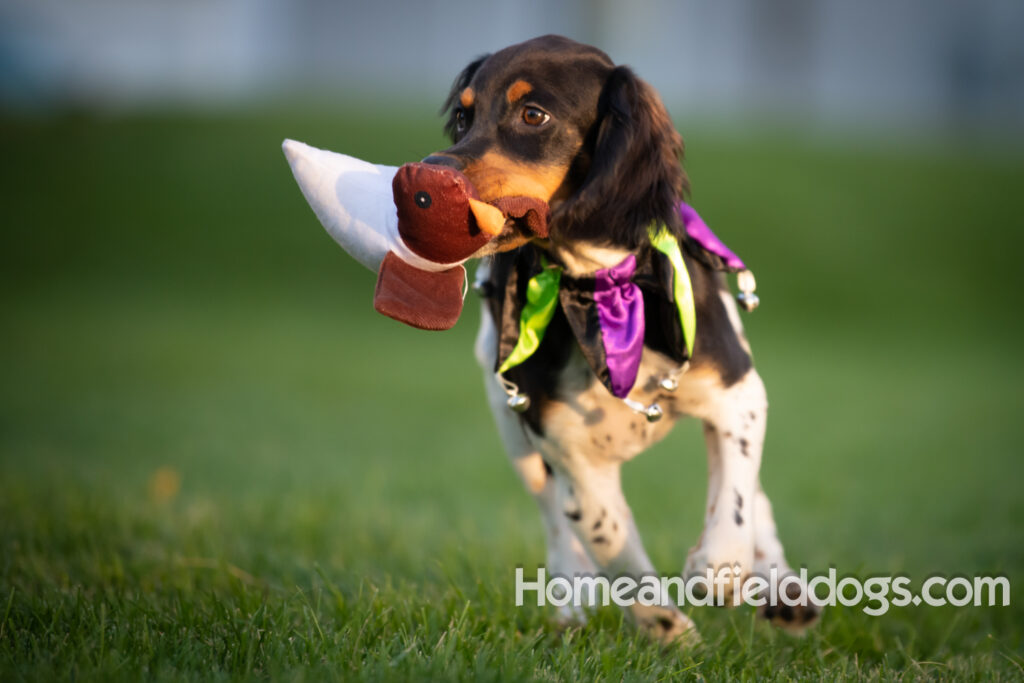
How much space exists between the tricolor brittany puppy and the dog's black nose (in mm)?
15

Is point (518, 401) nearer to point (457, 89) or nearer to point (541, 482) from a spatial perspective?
point (541, 482)

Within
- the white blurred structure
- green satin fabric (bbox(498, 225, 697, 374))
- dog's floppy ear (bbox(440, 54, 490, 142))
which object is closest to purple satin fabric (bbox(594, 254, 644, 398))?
green satin fabric (bbox(498, 225, 697, 374))

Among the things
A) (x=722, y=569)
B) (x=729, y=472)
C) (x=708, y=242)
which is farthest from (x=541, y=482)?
(x=708, y=242)

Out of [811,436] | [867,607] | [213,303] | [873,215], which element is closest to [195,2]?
[213,303]

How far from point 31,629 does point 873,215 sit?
17.3m

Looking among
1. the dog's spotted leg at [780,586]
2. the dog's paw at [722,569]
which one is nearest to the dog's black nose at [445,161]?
the dog's paw at [722,569]

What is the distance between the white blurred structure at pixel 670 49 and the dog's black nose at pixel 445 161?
73.7 ft

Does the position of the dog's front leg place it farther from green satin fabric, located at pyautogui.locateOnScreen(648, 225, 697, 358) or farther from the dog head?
the dog head

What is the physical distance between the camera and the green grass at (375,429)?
2.81 m

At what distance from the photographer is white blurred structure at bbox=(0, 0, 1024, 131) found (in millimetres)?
24891

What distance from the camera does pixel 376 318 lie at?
15.3m

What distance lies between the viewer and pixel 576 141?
2.75m

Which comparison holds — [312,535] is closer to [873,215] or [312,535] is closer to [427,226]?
[427,226]

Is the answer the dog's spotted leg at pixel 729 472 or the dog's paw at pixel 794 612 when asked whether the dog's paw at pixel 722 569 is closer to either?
the dog's spotted leg at pixel 729 472
